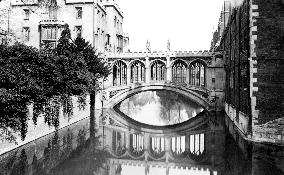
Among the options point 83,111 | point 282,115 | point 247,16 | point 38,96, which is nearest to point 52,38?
point 83,111

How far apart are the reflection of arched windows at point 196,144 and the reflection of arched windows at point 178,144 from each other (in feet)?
1.81

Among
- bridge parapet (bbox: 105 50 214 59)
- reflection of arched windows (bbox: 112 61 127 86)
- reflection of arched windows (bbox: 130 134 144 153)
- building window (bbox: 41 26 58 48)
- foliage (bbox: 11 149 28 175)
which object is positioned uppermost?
building window (bbox: 41 26 58 48)

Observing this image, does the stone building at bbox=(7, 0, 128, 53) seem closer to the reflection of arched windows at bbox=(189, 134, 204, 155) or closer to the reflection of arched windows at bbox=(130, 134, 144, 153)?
the reflection of arched windows at bbox=(130, 134, 144, 153)

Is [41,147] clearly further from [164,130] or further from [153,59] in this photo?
[153,59]

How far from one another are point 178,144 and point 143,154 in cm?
383

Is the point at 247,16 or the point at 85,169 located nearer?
the point at 85,169

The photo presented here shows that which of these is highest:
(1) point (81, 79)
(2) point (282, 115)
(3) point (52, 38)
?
(3) point (52, 38)

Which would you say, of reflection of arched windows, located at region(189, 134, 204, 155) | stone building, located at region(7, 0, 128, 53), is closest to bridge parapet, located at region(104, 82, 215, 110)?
stone building, located at region(7, 0, 128, 53)

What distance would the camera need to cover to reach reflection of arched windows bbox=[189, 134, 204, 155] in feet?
61.6

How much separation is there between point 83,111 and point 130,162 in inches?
646

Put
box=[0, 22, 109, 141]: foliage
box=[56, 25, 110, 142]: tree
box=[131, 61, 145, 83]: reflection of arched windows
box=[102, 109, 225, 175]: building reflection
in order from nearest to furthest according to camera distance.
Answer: box=[102, 109, 225, 175]: building reflection < box=[0, 22, 109, 141]: foliage < box=[56, 25, 110, 142]: tree < box=[131, 61, 145, 83]: reflection of arched windows

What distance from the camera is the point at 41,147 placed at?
1819cm

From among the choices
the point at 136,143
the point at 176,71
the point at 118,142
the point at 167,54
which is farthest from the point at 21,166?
the point at 176,71

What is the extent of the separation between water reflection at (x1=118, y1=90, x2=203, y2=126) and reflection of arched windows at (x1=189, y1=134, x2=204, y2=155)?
835cm
